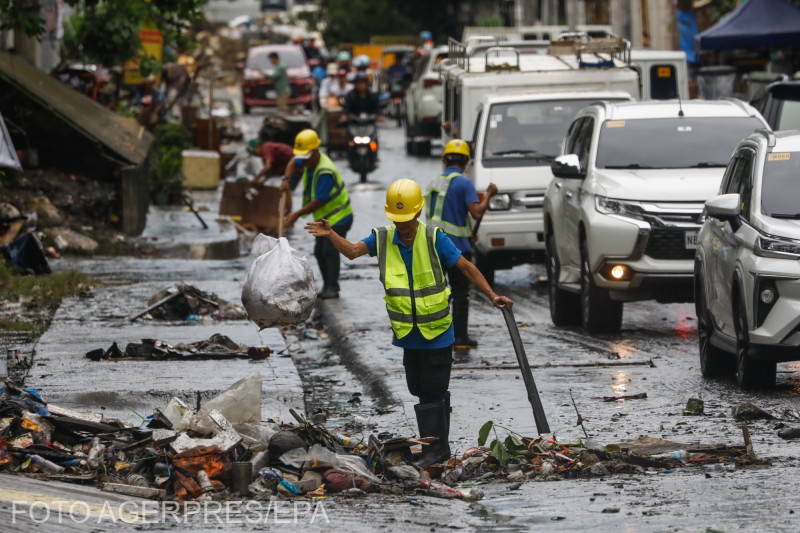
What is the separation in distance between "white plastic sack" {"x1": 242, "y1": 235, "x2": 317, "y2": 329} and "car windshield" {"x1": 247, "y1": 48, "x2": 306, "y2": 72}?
34764mm

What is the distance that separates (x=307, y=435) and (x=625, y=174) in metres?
5.62

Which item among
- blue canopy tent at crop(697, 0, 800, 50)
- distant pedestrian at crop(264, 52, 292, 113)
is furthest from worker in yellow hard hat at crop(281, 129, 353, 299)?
distant pedestrian at crop(264, 52, 292, 113)

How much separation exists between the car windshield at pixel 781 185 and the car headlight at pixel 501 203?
5.63 meters

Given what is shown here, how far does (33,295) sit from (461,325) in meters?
4.43

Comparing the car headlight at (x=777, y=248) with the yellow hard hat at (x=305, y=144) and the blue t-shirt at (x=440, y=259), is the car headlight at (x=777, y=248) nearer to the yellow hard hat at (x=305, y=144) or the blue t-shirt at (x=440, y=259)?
the blue t-shirt at (x=440, y=259)

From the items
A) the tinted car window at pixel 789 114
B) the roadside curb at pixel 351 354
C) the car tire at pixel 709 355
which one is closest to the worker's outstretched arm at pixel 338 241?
the roadside curb at pixel 351 354

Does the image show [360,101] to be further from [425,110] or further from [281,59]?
[281,59]

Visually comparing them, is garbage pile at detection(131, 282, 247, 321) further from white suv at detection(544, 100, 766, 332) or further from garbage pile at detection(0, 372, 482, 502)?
garbage pile at detection(0, 372, 482, 502)

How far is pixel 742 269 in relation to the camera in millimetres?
9812

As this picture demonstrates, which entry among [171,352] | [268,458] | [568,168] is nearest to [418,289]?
[268,458]

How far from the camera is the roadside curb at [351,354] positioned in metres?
10.8

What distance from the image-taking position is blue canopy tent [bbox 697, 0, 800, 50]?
25.2m

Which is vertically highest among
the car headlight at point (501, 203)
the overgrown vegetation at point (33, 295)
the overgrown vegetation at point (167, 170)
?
the car headlight at point (501, 203)

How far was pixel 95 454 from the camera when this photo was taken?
8.09 m
